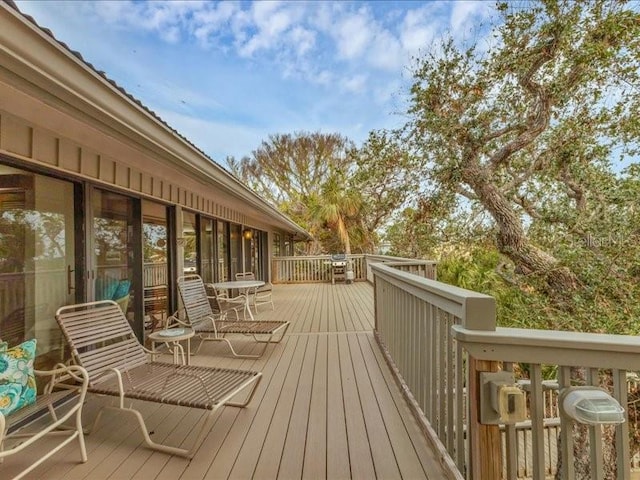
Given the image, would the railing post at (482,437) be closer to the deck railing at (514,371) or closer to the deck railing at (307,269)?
the deck railing at (514,371)

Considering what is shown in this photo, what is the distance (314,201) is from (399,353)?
11.6 meters

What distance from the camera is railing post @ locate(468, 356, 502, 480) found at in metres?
1.35

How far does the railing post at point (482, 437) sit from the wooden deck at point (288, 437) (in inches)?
19.3

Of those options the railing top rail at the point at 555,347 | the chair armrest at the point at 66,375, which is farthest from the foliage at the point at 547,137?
the chair armrest at the point at 66,375

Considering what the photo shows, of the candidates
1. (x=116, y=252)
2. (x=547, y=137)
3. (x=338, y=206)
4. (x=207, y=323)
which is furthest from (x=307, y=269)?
(x=116, y=252)

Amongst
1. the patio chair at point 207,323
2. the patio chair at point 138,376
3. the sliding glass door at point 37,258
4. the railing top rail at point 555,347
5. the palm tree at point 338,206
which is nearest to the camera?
the railing top rail at point 555,347

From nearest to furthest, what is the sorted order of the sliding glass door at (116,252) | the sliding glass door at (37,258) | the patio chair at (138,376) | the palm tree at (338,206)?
the patio chair at (138,376) < the sliding glass door at (37,258) < the sliding glass door at (116,252) < the palm tree at (338,206)

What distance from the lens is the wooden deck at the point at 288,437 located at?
1.84m

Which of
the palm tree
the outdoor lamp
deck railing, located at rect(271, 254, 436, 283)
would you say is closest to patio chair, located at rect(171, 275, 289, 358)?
the outdoor lamp

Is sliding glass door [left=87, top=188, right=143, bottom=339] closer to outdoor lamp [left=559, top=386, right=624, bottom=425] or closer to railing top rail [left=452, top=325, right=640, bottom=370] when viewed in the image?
railing top rail [left=452, top=325, right=640, bottom=370]

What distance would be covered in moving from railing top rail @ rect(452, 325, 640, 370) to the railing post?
64 mm

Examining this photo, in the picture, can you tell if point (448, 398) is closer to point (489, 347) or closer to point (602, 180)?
point (489, 347)

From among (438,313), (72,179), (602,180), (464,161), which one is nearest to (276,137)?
(464,161)

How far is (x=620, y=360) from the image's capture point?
1213mm
